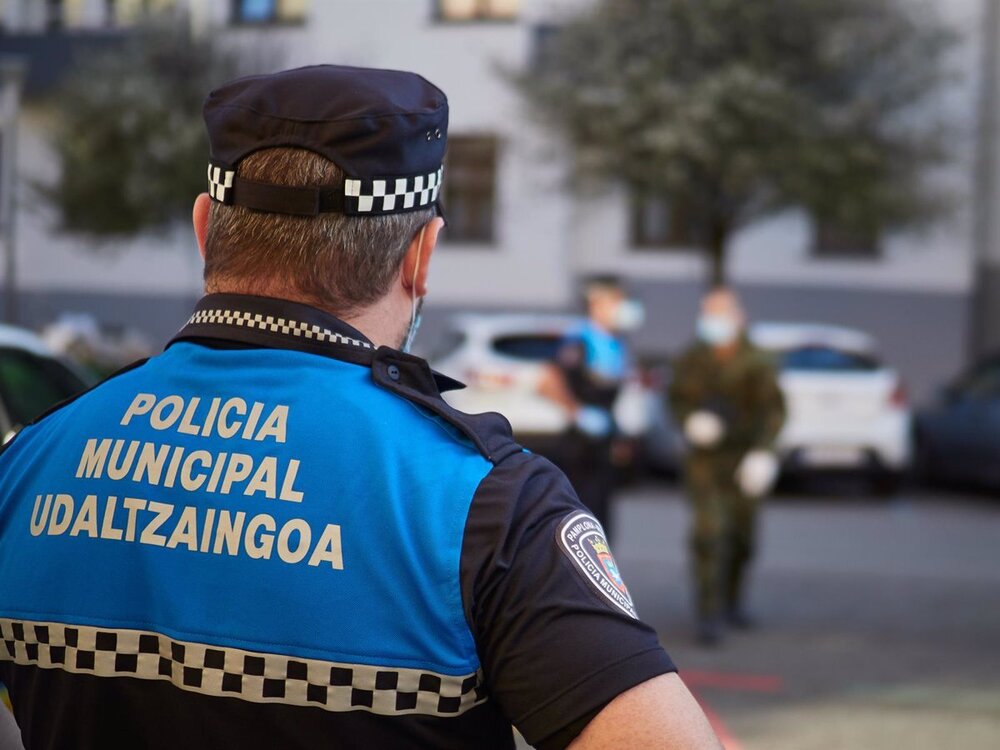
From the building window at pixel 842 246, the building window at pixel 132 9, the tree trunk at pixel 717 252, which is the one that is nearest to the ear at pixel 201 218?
the tree trunk at pixel 717 252

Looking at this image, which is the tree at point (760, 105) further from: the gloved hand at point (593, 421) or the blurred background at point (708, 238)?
the gloved hand at point (593, 421)

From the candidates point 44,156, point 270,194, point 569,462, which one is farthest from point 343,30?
point 270,194

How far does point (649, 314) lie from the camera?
21047 millimetres

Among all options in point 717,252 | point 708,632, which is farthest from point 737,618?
point 717,252

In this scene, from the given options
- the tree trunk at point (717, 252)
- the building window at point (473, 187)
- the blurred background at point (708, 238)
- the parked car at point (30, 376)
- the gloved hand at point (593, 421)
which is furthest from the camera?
the building window at point (473, 187)

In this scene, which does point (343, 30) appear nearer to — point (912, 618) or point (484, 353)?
point (484, 353)

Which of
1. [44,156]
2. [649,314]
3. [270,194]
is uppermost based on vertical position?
[270,194]

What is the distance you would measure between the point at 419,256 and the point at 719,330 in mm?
6711

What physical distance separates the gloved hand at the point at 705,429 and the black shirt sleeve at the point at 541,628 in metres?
6.74

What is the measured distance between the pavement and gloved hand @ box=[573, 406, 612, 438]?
1.11 metres

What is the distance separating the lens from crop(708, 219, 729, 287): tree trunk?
705 inches

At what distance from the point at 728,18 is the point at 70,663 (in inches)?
651

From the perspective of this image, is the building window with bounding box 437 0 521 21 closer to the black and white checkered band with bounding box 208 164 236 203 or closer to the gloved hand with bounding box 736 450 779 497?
the gloved hand with bounding box 736 450 779 497

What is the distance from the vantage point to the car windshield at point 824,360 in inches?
564
